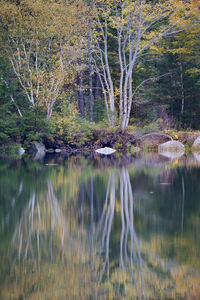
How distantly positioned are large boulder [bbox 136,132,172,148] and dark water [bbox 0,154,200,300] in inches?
593

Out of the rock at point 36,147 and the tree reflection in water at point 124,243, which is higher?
the tree reflection in water at point 124,243

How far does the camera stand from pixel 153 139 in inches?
957

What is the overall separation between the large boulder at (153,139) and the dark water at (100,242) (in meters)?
15.1

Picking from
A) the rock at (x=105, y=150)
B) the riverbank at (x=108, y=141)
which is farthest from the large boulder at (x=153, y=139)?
the rock at (x=105, y=150)

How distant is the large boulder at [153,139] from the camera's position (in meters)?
23.8

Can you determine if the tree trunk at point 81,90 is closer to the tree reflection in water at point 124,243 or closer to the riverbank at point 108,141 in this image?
the riverbank at point 108,141

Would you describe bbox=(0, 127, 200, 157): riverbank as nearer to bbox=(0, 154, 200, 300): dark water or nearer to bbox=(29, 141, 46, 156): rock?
bbox=(29, 141, 46, 156): rock

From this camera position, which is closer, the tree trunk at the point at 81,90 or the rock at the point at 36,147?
the rock at the point at 36,147

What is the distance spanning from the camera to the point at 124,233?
4.96 metres

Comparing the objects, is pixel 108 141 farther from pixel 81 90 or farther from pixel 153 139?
pixel 81 90

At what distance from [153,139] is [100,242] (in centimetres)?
2001

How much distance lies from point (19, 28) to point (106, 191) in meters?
16.0

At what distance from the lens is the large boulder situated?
23844 millimetres

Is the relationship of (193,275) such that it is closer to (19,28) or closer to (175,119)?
(19,28)
